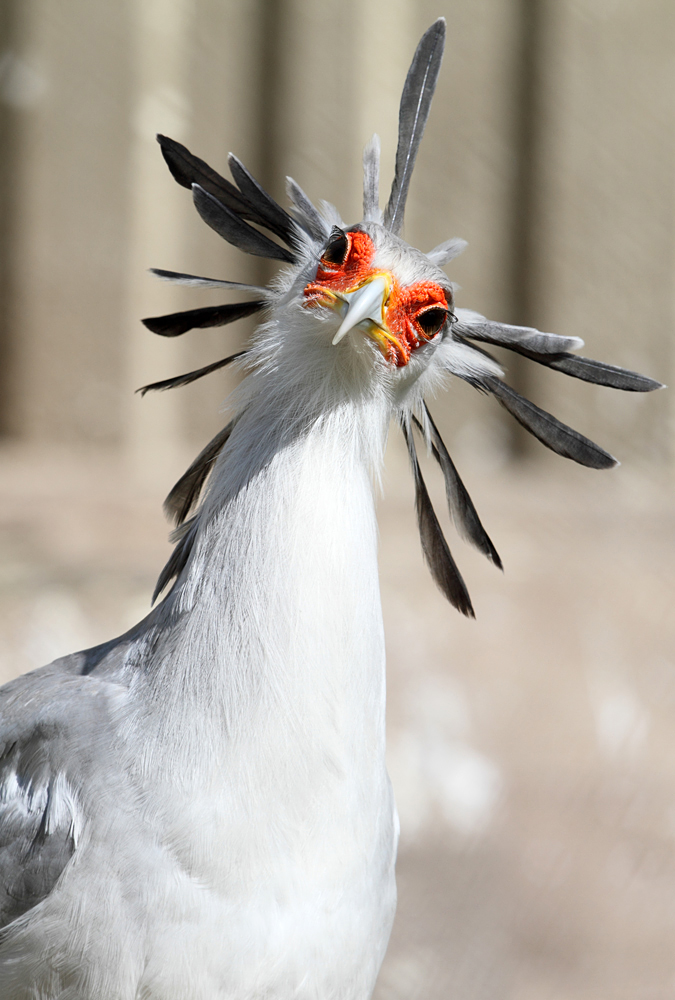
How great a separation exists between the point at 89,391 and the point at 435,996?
1.98 metres

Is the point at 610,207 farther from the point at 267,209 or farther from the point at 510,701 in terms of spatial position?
the point at 267,209

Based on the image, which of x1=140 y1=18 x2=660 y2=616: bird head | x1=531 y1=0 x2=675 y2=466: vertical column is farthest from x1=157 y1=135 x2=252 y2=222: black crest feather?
x1=531 y1=0 x2=675 y2=466: vertical column

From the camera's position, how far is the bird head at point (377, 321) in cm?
126

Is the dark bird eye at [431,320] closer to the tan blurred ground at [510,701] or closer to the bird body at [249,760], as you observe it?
the bird body at [249,760]

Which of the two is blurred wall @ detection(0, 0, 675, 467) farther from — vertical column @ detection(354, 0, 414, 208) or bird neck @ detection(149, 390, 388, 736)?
bird neck @ detection(149, 390, 388, 736)

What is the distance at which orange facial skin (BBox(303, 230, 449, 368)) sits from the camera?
1250 mm

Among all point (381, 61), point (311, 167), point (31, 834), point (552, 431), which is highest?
point (381, 61)

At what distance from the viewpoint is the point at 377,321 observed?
1232mm

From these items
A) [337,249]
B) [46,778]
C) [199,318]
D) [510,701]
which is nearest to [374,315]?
[337,249]

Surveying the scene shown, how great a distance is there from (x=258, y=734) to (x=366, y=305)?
0.59 metres

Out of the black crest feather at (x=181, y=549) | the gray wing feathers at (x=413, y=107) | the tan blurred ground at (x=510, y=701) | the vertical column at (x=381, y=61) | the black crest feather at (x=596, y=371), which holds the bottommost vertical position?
the tan blurred ground at (x=510, y=701)

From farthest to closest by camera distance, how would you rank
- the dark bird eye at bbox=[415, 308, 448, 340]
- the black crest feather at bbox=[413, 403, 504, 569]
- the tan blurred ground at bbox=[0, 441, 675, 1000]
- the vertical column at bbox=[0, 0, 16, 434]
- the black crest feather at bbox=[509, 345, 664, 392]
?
the vertical column at bbox=[0, 0, 16, 434]
the tan blurred ground at bbox=[0, 441, 675, 1000]
the black crest feather at bbox=[413, 403, 504, 569]
the black crest feather at bbox=[509, 345, 664, 392]
the dark bird eye at bbox=[415, 308, 448, 340]

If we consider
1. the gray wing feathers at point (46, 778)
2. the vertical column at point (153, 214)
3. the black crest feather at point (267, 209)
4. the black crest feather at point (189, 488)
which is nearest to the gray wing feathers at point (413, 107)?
the black crest feather at point (267, 209)

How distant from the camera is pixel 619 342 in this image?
3055 mm
